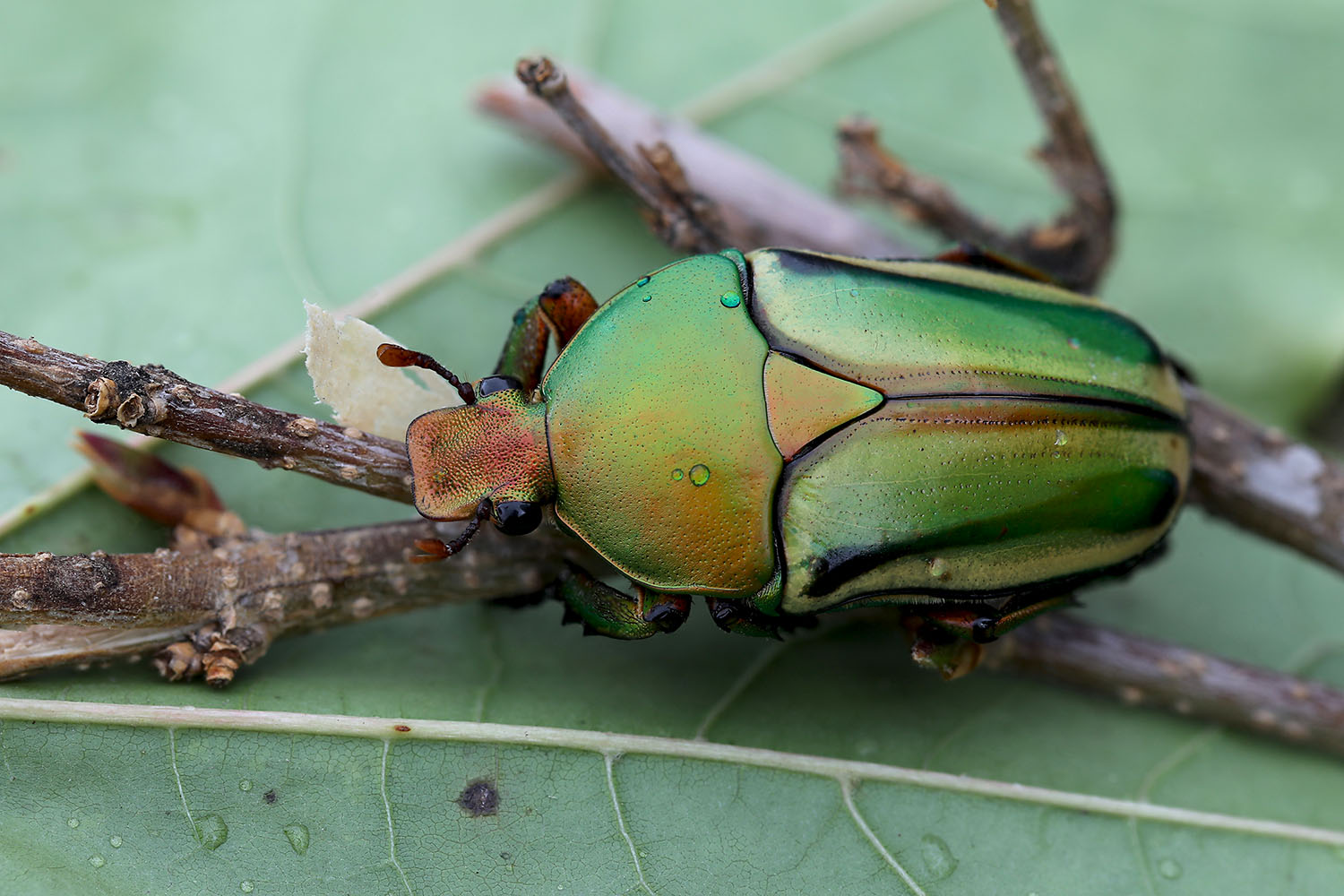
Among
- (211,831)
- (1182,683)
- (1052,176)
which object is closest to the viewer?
(211,831)

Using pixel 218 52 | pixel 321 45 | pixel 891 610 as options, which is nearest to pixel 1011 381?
pixel 891 610

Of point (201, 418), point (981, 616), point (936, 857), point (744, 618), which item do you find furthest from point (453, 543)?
point (936, 857)

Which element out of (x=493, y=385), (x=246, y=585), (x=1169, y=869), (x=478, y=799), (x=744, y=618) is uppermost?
(x=493, y=385)

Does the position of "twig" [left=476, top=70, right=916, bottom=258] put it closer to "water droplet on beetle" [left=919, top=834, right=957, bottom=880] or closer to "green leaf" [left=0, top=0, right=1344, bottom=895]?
"green leaf" [left=0, top=0, right=1344, bottom=895]

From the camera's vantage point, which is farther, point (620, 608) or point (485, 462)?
point (620, 608)

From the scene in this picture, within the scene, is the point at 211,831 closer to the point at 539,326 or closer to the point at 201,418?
the point at 201,418

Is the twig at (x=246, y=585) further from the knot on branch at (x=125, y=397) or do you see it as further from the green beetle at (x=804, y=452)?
the knot on branch at (x=125, y=397)

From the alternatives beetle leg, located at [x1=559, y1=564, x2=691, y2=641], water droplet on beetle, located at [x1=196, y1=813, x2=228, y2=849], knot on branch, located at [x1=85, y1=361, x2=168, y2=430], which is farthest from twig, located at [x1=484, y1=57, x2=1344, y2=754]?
knot on branch, located at [x1=85, y1=361, x2=168, y2=430]
